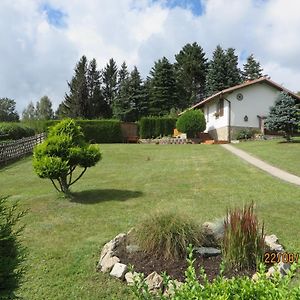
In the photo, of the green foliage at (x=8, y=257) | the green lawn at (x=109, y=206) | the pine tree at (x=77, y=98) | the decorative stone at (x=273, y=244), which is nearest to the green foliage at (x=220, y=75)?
the pine tree at (x=77, y=98)

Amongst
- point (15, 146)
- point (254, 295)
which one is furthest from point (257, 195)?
point (15, 146)

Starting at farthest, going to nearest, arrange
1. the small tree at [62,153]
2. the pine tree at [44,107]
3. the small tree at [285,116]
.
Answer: the pine tree at [44,107], the small tree at [285,116], the small tree at [62,153]

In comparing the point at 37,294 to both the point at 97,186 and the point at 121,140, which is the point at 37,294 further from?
the point at 121,140

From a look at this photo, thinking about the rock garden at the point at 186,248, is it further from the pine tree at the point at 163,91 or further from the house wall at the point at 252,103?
the pine tree at the point at 163,91

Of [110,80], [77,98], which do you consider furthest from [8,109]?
[77,98]

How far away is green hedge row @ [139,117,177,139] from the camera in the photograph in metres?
36.4

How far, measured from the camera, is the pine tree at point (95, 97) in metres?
53.8

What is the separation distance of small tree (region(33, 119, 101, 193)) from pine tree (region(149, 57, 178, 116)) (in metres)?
41.1

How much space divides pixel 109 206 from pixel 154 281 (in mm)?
4567

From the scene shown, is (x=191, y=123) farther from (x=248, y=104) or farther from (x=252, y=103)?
(x=252, y=103)

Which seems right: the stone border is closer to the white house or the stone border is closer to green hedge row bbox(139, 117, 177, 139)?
the white house

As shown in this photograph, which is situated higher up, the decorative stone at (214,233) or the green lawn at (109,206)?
the decorative stone at (214,233)

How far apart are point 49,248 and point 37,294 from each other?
5.22 feet

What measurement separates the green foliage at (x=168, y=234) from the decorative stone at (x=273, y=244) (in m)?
1.05
